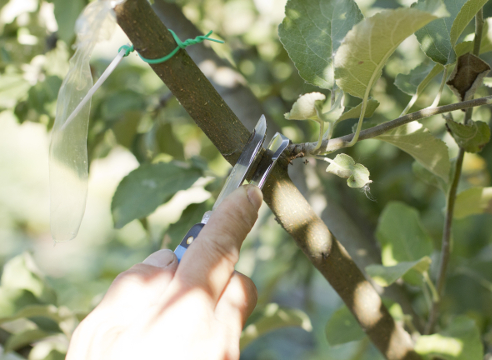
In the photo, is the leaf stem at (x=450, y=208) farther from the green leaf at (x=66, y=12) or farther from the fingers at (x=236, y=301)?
the green leaf at (x=66, y=12)

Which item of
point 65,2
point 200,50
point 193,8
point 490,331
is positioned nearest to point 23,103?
point 65,2

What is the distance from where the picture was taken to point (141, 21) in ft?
1.07

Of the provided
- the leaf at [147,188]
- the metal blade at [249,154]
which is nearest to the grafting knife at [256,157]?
the metal blade at [249,154]

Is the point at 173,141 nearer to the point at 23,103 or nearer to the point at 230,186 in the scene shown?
the point at 23,103

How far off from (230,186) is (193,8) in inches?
36.4

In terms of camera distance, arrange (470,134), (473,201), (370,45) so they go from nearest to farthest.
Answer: (370,45) < (470,134) < (473,201)

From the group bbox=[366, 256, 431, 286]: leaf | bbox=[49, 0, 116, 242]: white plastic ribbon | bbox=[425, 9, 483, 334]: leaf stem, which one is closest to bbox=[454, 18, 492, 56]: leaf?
bbox=[425, 9, 483, 334]: leaf stem

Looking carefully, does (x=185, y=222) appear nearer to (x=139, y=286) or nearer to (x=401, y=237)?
(x=139, y=286)

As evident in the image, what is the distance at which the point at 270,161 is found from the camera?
38 cm

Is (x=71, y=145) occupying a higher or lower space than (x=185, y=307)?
higher

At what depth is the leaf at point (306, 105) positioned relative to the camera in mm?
320

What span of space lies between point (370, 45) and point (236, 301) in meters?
0.26

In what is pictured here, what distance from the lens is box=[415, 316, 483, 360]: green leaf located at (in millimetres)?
487

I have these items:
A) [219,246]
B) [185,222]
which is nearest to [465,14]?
[219,246]
